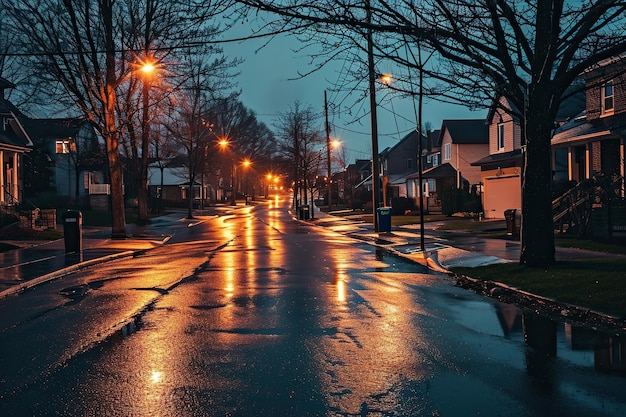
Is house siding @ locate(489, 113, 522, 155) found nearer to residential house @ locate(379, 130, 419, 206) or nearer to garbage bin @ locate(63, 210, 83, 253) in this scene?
garbage bin @ locate(63, 210, 83, 253)

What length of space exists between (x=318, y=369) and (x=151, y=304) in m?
5.30

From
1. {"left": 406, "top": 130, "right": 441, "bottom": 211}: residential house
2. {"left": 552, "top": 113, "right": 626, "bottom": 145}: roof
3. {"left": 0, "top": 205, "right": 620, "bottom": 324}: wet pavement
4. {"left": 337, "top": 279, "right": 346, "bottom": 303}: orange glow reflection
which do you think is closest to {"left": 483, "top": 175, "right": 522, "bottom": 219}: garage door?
{"left": 0, "top": 205, "right": 620, "bottom": 324}: wet pavement

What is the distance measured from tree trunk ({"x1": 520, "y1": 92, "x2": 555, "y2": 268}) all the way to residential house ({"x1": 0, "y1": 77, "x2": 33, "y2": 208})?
27693 mm

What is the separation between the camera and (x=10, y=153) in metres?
38.9

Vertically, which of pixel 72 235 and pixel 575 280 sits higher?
pixel 72 235

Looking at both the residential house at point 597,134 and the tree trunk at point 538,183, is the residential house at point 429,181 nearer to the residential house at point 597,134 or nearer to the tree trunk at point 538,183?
the residential house at point 597,134

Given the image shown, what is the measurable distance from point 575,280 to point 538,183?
7.95ft

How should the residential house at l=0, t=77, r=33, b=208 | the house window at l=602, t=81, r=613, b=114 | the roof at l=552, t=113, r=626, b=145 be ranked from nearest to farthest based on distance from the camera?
the roof at l=552, t=113, r=626, b=145, the house window at l=602, t=81, r=613, b=114, the residential house at l=0, t=77, r=33, b=208

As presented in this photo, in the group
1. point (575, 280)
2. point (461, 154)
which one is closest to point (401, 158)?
point (461, 154)

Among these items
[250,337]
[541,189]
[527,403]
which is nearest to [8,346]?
[250,337]

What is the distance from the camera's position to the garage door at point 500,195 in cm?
3616

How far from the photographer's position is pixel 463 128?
56.7 m

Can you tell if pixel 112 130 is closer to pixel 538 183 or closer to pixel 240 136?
pixel 538 183

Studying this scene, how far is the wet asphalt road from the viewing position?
6105 mm
